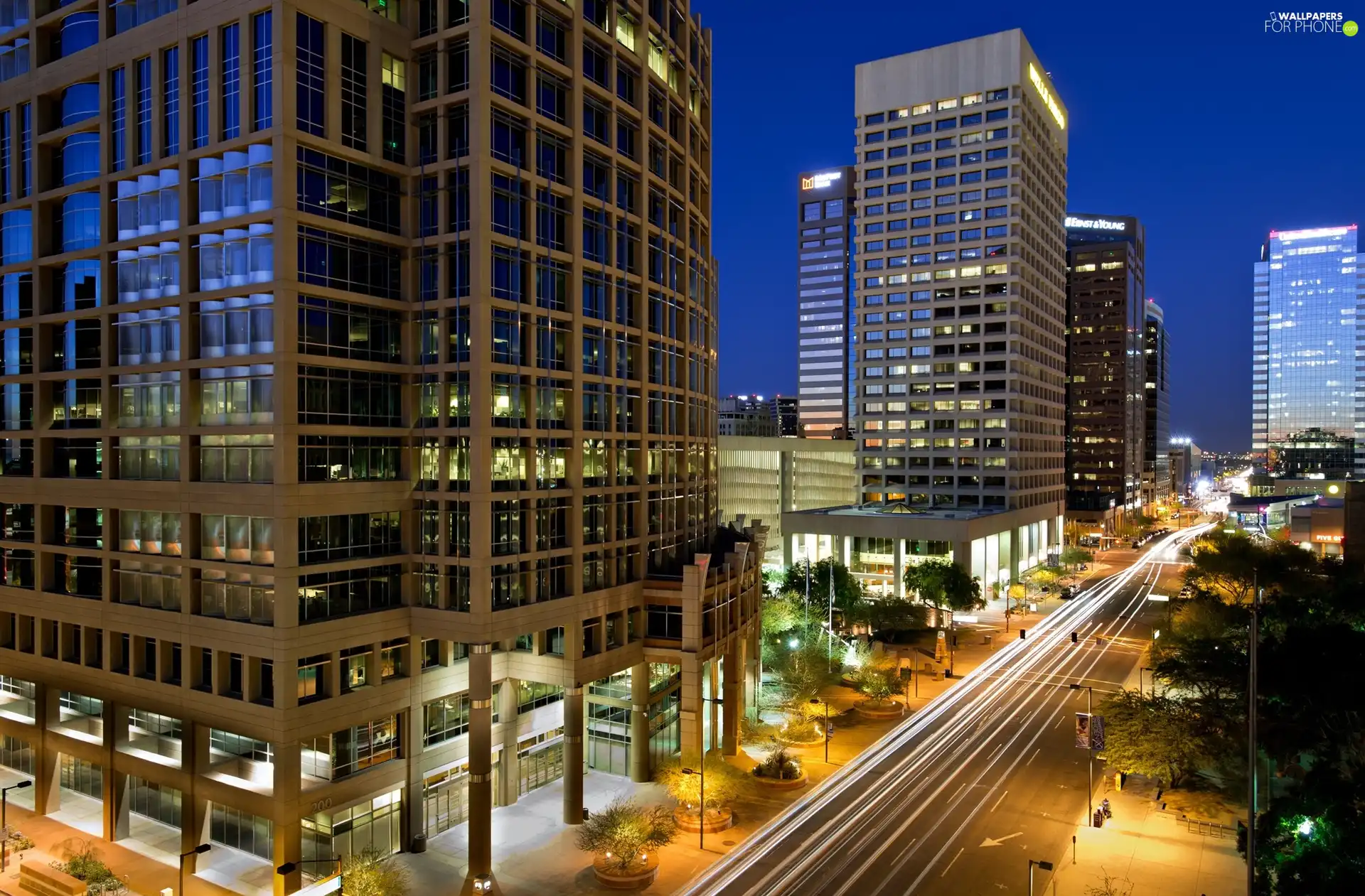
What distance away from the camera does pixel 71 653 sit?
51.7 meters

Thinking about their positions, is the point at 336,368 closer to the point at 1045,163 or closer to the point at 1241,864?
the point at 1241,864

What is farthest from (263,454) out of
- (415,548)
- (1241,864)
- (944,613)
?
(944,613)

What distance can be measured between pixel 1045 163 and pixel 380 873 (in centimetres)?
15209

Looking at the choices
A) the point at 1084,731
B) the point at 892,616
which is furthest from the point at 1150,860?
the point at 892,616

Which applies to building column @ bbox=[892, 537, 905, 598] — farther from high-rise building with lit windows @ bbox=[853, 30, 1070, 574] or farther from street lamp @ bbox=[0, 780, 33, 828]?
street lamp @ bbox=[0, 780, 33, 828]

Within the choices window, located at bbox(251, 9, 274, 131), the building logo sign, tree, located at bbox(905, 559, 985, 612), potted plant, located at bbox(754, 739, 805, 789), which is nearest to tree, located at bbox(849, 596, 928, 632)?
tree, located at bbox(905, 559, 985, 612)

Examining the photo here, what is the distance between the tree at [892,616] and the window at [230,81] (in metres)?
68.6

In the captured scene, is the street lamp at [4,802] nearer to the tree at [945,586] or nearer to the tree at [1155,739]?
the tree at [1155,739]

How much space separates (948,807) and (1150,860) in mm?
10282

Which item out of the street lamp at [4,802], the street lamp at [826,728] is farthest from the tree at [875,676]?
the street lamp at [4,802]

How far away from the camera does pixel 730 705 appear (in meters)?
58.1

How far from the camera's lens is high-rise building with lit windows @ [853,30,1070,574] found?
5340 inches

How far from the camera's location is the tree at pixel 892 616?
87562mm

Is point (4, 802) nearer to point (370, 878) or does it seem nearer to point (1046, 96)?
point (370, 878)
